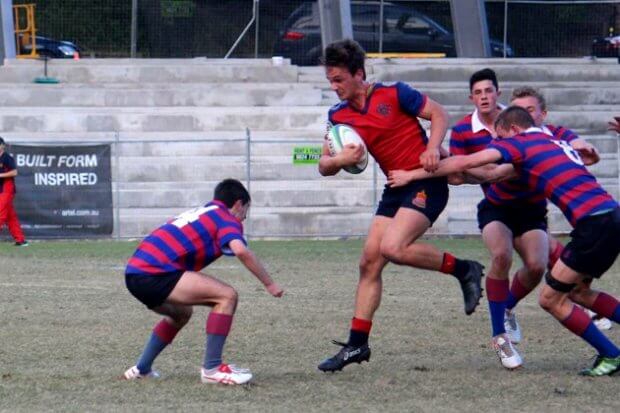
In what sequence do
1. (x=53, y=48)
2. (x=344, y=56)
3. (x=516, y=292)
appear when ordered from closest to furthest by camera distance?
(x=344, y=56)
(x=516, y=292)
(x=53, y=48)

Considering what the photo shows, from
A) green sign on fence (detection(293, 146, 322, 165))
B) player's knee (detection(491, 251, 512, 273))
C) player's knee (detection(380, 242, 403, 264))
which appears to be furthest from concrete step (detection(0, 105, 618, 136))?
player's knee (detection(380, 242, 403, 264))

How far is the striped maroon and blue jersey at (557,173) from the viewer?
22.1 ft

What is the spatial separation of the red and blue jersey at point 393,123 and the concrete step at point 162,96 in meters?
15.7

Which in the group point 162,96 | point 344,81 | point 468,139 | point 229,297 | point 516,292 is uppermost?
point 344,81

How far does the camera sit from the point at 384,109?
7.37m

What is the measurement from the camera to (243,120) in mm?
22328

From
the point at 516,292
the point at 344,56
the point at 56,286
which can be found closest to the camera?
the point at 344,56

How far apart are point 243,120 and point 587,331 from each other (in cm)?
1569

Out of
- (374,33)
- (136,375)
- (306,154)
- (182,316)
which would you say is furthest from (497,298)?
(374,33)

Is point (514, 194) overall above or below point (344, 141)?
below

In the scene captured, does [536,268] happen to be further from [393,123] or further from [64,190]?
[64,190]

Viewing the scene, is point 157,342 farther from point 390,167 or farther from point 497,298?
point 497,298

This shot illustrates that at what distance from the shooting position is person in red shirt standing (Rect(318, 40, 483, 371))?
7.27 meters

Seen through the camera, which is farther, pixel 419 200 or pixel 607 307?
pixel 419 200
